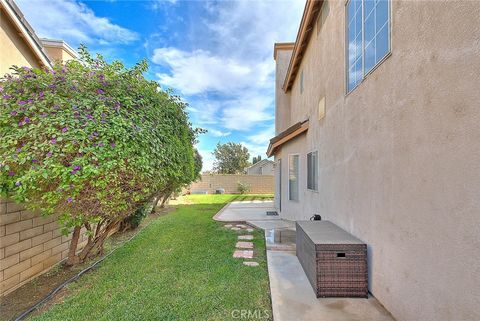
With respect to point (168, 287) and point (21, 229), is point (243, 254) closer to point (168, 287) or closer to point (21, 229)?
point (168, 287)

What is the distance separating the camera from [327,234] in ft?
14.8

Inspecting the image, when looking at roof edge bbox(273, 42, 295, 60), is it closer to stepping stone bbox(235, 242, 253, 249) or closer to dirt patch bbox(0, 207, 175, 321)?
stepping stone bbox(235, 242, 253, 249)

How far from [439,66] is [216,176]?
2632 cm

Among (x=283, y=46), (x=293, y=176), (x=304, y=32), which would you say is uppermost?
(x=283, y=46)

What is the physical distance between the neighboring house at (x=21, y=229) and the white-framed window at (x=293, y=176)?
7451 millimetres

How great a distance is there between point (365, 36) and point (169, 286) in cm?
595

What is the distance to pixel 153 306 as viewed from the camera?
12.1ft

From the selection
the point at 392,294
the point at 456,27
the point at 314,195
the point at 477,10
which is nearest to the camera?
the point at 477,10

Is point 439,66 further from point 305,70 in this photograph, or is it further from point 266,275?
point 305,70

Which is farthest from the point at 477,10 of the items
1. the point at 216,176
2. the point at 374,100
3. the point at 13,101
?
the point at 216,176

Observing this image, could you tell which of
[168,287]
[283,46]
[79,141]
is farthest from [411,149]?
[283,46]

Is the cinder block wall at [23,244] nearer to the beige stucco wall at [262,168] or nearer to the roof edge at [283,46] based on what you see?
the roof edge at [283,46]

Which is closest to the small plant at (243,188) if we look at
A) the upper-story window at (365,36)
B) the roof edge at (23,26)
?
the roof edge at (23,26)

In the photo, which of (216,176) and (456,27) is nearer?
→ (456,27)
